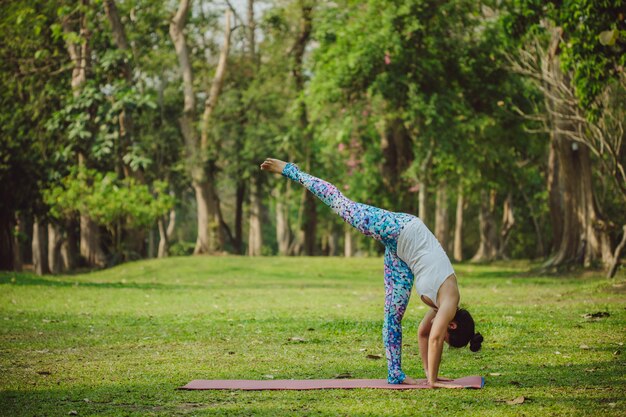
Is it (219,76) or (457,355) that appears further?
(219,76)

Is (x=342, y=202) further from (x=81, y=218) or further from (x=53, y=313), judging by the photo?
(x=81, y=218)

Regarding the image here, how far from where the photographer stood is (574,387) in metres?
8.16

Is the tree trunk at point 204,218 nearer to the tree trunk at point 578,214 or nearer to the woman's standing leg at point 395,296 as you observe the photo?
the tree trunk at point 578,214

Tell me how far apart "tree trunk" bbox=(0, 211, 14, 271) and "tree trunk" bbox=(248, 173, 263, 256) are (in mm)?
14988

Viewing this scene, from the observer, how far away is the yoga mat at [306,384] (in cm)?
833

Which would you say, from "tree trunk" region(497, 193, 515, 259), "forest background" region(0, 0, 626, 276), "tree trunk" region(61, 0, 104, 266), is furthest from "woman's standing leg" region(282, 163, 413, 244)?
"tree trunk" region(497, 193, 515, 259)

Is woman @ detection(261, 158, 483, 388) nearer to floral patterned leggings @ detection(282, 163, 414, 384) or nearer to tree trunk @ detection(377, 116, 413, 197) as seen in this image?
floral patterned leggings @ detection(282, 163, 414, 384)

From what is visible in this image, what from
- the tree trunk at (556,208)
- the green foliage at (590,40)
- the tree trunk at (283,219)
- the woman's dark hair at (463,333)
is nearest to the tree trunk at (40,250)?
the tree trunk at (283,219)

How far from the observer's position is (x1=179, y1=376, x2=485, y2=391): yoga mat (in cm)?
833

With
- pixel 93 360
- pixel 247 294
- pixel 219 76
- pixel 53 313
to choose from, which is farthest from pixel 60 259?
pixel 93 360

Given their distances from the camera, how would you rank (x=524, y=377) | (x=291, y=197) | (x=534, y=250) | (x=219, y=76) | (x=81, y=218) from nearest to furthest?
(x=524, y=377), (x=81, y=218), (x=219, y=76), (x=291, y=197), (x=534, y=250)

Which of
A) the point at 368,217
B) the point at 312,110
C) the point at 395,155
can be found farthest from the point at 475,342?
the point at 395,155

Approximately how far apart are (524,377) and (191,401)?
3.20 m

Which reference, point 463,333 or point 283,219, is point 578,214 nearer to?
point 463,333
